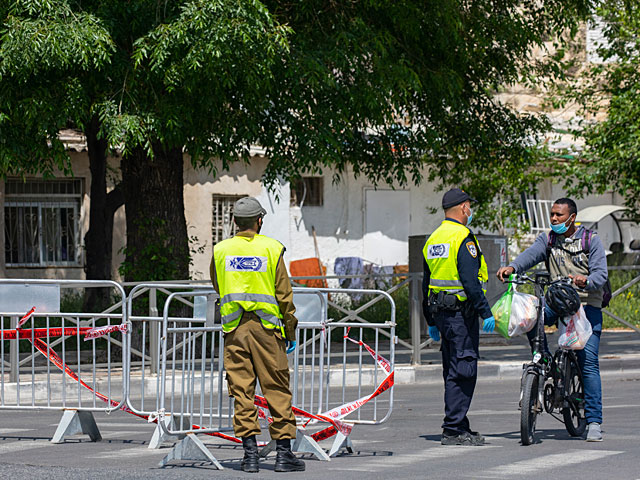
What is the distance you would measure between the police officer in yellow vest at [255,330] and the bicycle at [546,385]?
1.89 metres

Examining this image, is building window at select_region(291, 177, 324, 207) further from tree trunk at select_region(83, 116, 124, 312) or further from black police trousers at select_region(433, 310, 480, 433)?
black police trousers at select_region(433, 310, 480, 433)

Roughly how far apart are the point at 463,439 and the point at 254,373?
1.91 meters

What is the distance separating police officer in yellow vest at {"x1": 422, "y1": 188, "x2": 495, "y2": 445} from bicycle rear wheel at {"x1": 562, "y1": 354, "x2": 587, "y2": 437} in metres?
0.70

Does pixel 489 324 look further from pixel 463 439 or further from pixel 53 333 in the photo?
pixel 53 333

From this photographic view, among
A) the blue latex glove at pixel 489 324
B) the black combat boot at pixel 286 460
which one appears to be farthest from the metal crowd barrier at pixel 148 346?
the blue latex glove at pixel 489 324

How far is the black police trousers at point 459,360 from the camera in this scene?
8.38 m

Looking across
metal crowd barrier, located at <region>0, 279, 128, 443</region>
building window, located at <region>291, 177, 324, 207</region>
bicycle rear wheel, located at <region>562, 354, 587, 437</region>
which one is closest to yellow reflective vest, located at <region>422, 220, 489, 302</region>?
bicycle rear wheel, located at <region>562, 354, 587, 437</region>

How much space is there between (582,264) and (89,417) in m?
3.93

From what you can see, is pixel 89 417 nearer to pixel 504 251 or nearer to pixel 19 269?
pixel 504 251

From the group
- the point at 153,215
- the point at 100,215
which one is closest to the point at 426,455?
the point at 153,215

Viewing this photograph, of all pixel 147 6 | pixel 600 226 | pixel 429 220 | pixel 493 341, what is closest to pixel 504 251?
pixel 493 341

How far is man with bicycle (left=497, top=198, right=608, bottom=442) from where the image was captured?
28.2 ft

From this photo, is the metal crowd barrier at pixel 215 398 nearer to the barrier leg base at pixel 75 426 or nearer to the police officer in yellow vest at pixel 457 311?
the police officer in yellow vest at pixel 457 311

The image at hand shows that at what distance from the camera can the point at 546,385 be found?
8.56m
